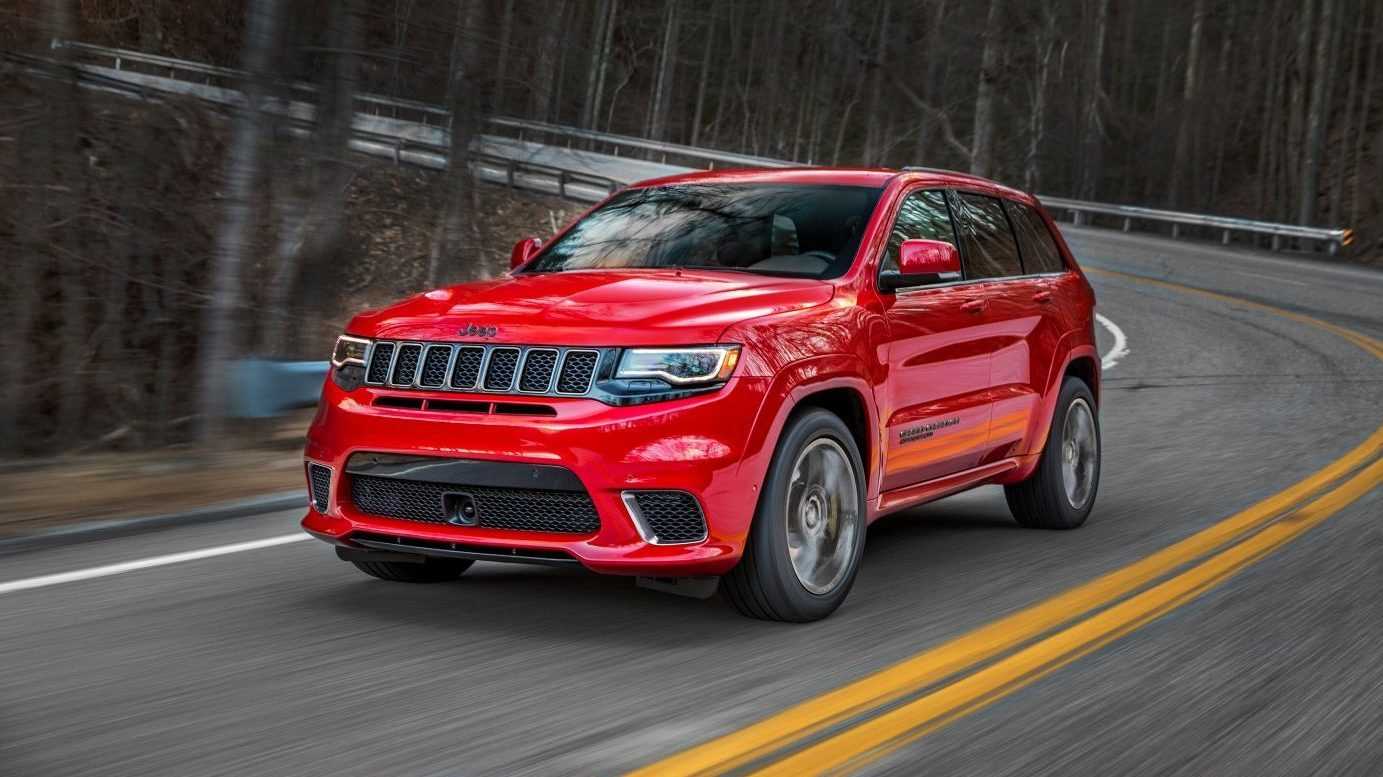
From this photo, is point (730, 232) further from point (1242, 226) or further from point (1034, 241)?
point (1242, 226)

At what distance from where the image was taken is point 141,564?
6809 millimetres

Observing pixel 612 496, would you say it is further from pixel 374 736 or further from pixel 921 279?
pixel 921 279

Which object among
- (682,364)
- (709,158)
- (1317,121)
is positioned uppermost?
(1317,121)

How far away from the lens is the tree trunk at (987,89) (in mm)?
33375

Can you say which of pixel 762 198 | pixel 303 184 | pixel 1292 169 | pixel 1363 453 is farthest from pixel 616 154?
pixel 762 198

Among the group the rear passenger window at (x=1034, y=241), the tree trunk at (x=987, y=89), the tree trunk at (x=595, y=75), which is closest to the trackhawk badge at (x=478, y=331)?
the rear passenger window at (x=1034, y=241)

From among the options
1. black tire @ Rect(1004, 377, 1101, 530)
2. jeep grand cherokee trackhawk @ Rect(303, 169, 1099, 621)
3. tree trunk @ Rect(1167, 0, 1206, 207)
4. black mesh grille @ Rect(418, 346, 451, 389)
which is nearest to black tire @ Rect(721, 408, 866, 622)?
jeep grand cherokee trackhawk @ Rect(303, 169, 1099, 621)

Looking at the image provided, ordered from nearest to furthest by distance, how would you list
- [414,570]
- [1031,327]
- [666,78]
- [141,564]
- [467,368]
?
[467,368], [414,570], [141,564], [1031,327], [666,78]

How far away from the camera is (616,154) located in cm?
5066

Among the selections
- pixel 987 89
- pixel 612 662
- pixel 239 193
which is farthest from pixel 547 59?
pixel 987 89

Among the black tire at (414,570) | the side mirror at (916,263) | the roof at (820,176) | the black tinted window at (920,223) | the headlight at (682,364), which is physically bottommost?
the black tire at (414,570)

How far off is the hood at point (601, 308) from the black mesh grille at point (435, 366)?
5cm

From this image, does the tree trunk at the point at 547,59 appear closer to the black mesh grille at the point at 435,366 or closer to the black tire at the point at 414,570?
the black tire at the point at 414,570

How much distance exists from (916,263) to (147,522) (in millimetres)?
3879
